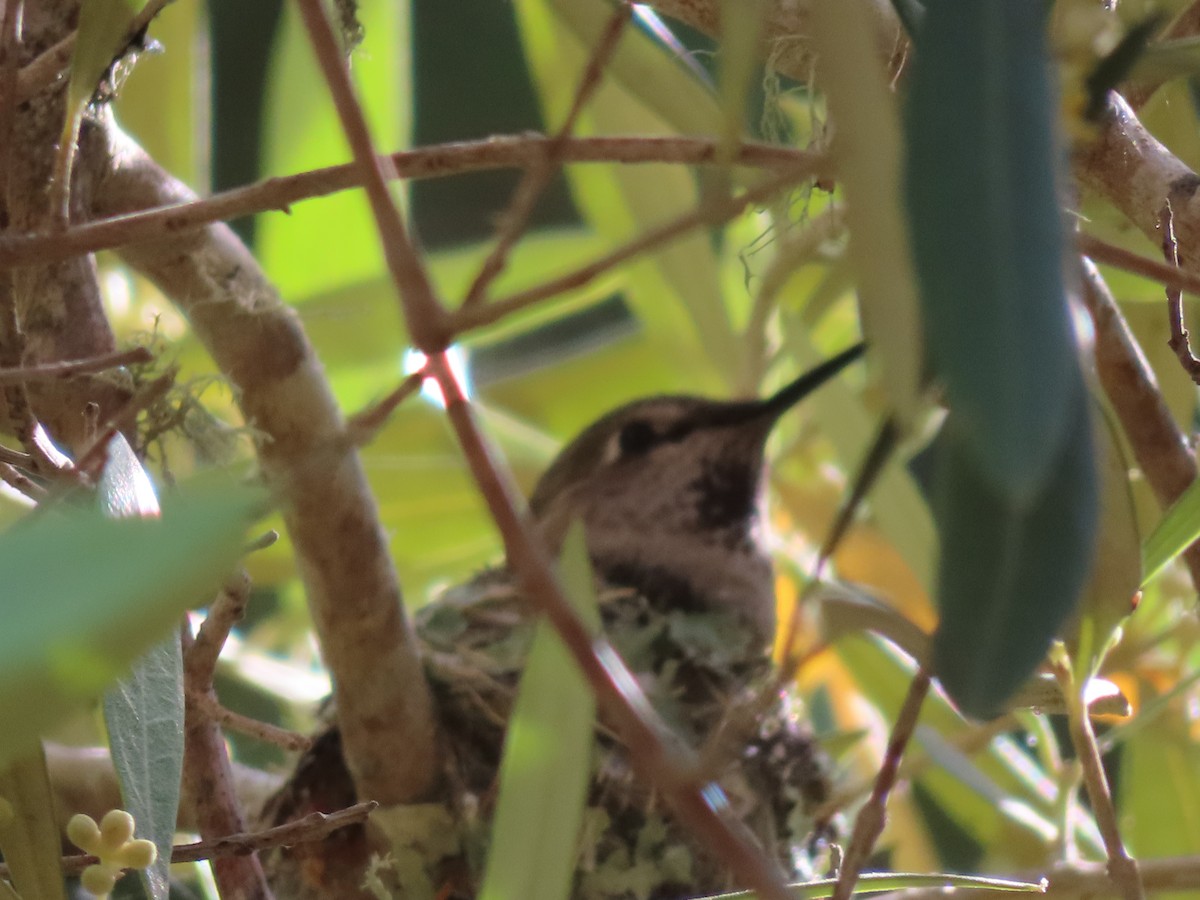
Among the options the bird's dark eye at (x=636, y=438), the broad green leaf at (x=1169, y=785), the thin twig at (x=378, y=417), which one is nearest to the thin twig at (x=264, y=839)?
the thin twig at (x=378, y=417)

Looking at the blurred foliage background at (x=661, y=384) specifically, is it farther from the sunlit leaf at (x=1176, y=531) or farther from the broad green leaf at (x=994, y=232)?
the broad green leaf at (x=994, y=232)

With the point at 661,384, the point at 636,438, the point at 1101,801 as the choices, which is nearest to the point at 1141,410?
the point at 1101,801

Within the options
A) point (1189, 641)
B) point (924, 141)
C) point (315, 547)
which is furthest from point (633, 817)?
point (924, 141)

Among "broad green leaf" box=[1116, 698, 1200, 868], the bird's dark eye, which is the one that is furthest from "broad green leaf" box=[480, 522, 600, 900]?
the bird's dark eye

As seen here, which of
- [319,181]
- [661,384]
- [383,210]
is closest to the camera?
[383,210]

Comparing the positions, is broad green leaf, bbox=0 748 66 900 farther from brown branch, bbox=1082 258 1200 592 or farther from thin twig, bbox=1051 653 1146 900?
brown branch, bbox=1082 258 1200 592

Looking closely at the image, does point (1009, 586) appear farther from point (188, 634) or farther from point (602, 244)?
point (602, 244)

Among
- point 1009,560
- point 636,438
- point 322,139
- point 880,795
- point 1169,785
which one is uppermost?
point 322,139

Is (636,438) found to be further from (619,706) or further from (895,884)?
(619,706)
